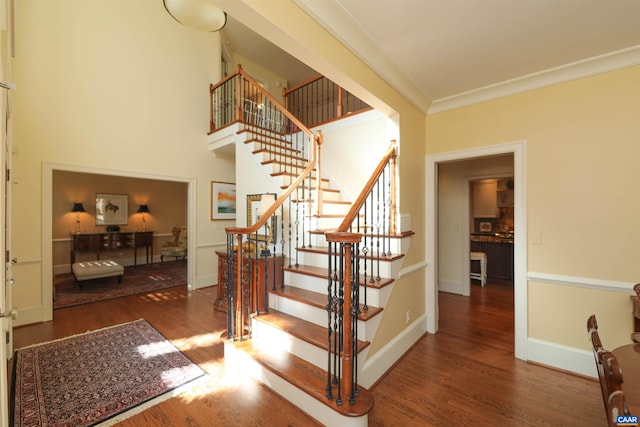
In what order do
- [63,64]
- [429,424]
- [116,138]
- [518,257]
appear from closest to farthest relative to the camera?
[429,424]
[518,257]
[63,64]
[116,138]

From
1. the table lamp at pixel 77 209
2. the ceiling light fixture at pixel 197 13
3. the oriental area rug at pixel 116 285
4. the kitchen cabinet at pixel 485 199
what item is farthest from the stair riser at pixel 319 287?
the table lamp at pixel 77 209

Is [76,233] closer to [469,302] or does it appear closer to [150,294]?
[150,294]

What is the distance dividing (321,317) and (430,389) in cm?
106

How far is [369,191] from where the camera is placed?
235 cm

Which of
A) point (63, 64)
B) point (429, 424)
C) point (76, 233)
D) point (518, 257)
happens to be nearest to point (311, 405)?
point (429, 424)

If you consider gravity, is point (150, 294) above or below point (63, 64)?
below

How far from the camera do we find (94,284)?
536 cm

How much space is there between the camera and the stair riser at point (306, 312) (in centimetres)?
221

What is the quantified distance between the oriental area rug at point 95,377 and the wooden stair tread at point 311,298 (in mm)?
1013

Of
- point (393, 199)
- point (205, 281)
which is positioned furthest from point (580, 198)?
point (205, 281)

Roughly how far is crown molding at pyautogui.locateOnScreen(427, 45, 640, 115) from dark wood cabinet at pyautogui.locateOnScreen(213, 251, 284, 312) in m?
2.74

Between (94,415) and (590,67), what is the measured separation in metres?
4.88

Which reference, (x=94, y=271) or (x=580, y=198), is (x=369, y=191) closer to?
(x=580, y=198)

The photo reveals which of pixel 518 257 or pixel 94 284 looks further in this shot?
pixel 94 284
